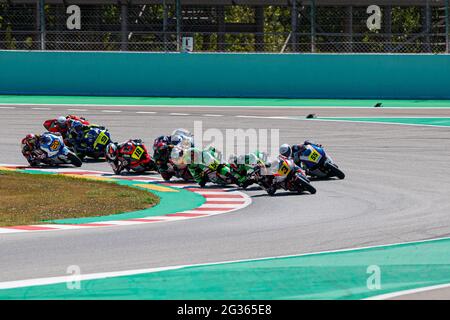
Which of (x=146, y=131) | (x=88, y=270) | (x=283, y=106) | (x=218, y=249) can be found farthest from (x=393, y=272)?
(x=283, y=106)

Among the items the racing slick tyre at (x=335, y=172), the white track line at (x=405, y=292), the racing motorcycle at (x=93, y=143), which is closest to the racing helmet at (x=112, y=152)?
the racing motorcycle at (x=93, y=143)

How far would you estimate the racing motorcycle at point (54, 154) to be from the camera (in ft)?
65.8

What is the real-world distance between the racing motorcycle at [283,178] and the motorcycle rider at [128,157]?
11.0 feet

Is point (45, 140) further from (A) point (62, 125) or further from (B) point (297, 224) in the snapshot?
(B) point (297, 224)

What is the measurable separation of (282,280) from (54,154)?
1105 centimetres

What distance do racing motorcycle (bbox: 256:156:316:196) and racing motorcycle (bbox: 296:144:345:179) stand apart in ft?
5.38

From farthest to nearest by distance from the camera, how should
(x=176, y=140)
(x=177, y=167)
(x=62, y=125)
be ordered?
(x=62, y=125) < (x=176, y=140) < (x=177, y=167)

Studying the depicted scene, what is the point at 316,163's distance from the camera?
59.9 feet

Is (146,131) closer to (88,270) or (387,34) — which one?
(387,34)

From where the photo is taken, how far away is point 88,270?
10.3m

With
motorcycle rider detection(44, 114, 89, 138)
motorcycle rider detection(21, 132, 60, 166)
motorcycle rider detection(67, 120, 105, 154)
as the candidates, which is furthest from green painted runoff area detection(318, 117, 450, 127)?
motorcycle rider detection(21, 132, 60, 166)

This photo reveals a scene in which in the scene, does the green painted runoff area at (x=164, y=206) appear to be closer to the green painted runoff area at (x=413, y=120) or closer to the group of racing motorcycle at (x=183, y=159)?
the group of racing motorcycle at (x=183, y=159)

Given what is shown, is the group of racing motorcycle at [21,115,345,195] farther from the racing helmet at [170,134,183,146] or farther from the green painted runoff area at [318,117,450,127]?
the green painted runoff area at [318,117,450,127]

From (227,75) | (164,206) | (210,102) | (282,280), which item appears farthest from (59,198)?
(227,75)
